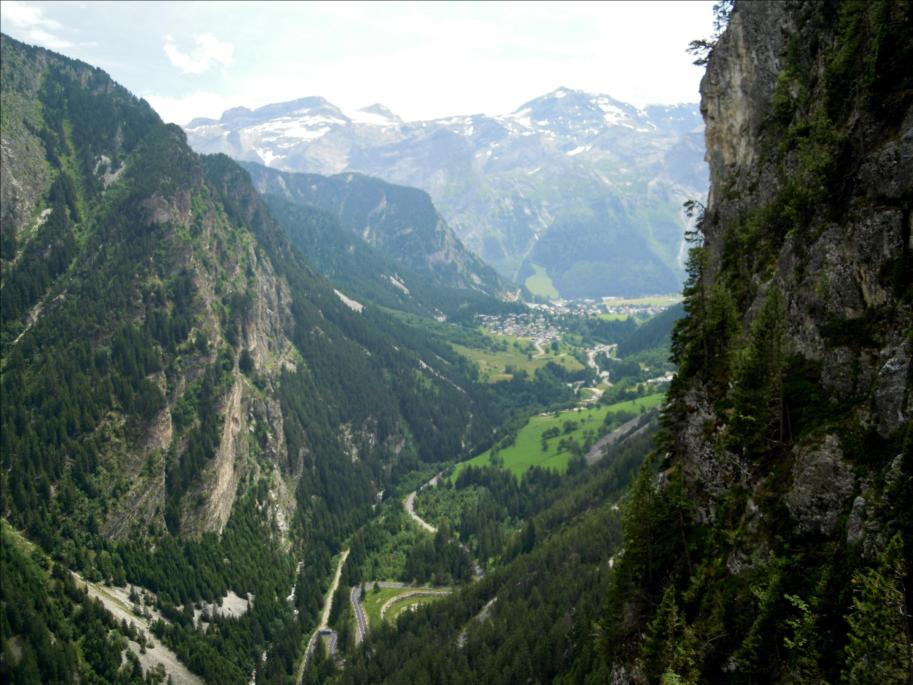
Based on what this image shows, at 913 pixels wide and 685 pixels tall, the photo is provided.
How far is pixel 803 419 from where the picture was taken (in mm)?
47000

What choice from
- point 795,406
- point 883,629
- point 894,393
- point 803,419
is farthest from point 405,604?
point 883,629

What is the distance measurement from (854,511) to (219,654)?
441 ft

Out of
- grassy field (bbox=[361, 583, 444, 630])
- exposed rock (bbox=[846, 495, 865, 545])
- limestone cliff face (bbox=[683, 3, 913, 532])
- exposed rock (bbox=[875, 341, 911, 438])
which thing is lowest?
grassy field (bbox=[361, 583, 444, 630])

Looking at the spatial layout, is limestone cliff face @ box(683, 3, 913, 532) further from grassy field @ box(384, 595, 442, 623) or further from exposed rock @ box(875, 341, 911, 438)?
grassy field @ box(384, 595, 442, 623)

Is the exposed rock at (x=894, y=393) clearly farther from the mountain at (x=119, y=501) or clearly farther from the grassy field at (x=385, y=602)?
the grassy field at (x=385, y=602)

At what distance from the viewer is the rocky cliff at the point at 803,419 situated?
120 feet

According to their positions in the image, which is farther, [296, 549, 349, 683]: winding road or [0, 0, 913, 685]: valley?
[296, 549, 349, 683]: winding road

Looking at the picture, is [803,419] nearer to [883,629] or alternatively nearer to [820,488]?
[820,488]

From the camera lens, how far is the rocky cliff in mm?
36531

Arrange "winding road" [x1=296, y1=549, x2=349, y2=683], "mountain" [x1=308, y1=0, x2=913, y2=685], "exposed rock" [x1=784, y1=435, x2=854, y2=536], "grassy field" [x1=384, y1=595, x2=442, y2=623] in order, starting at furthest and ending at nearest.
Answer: "grassy field" [x1=384, y1=595, x2=442, y2=623] → "winding road" [x1=296, y1=549, x2=349, y2=683] → "exposed rock" [x1=784, y1=435, x2=854, y2=536] → "mountain" [x1=308, y1=0, x2=913, y2=685]

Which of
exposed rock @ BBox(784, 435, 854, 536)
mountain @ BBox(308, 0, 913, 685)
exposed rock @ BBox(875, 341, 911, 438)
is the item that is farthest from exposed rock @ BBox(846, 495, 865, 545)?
exposed rock @ BBox(875, 341, 911, 438)

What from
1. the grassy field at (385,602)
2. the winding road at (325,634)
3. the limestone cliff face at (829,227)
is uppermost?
the limestone cliff face at (829,227)

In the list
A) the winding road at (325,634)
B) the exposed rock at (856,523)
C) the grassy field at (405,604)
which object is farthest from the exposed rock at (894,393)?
the grassy field at (405,604)

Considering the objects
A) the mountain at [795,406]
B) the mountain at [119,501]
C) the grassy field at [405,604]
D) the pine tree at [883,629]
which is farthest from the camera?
the grassy field at [405,604]
